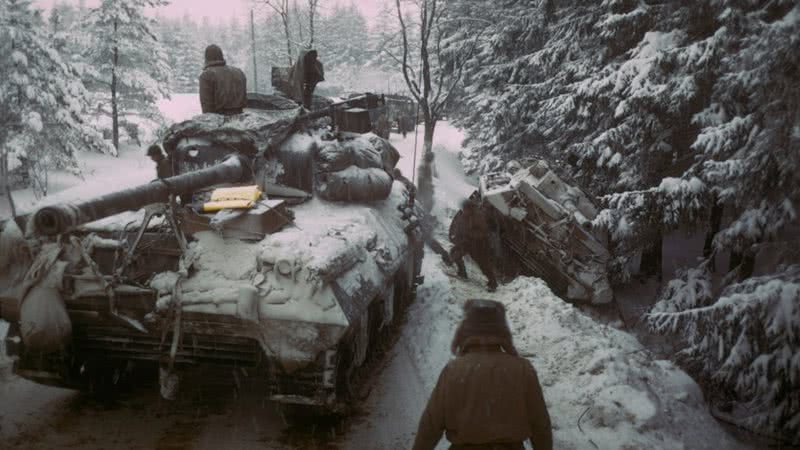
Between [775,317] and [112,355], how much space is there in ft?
19.4

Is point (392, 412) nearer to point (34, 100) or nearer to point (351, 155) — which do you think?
point (351, 155)

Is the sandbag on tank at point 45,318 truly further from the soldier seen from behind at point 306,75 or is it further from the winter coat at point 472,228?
the winter coat at point 472,228

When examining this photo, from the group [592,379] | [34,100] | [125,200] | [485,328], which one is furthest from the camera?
[34,100]

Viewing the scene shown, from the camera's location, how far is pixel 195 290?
4969 mm

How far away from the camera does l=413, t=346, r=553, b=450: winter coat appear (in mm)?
2842

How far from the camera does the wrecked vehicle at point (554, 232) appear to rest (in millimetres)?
9711

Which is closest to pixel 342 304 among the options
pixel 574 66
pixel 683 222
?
pixel 683 222

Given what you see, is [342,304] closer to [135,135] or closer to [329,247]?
[329,247]

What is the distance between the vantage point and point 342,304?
4906 mm

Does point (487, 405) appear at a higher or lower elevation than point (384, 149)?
lower

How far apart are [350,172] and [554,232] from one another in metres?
4.19

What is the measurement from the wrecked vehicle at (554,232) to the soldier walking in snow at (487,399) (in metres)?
7.13

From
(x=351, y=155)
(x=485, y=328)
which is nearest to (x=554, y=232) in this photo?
(x=351, y=155)

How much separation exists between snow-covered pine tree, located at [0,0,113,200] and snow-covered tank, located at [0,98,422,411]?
26.8 feet
